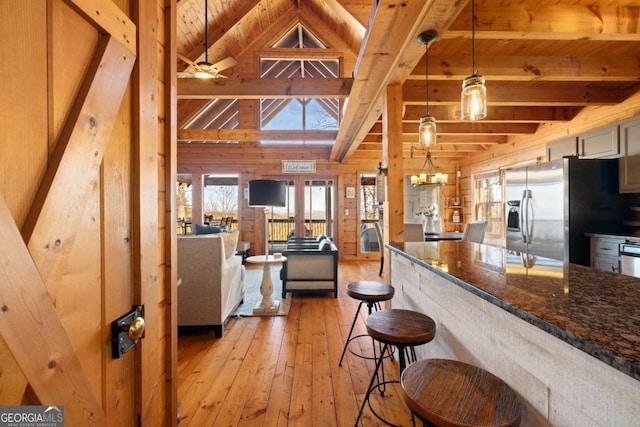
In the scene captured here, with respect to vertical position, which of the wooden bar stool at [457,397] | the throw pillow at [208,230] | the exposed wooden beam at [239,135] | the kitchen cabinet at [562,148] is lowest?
the wooden bar stool at [457,397]

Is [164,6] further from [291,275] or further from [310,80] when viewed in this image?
[291,275]

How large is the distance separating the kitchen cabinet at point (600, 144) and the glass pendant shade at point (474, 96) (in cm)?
280

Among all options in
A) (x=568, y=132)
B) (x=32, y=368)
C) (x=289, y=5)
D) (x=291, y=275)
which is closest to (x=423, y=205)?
(x=568, y=132)

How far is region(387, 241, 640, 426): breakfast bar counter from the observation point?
64cm

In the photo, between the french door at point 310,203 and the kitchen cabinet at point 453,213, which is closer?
the french door at point 310,203

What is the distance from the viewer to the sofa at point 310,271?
159 inches

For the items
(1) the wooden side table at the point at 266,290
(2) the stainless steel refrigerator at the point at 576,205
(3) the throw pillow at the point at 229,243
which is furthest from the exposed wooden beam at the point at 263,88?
(2) the stainless steel refrigerator at the point at 576,205

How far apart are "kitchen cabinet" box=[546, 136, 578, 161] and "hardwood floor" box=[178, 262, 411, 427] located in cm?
372

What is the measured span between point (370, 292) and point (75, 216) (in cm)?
173

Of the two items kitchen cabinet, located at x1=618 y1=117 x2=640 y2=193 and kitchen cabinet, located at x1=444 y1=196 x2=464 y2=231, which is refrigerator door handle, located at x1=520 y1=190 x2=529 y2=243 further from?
kitchen cabinet, located at x1=444 y1=196 x2=464 y2=231

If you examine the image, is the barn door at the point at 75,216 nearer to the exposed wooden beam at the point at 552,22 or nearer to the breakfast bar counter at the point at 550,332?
the breakfast bar counter at the point at 550,332

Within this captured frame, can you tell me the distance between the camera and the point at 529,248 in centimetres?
381

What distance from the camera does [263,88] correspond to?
3326 millimetres

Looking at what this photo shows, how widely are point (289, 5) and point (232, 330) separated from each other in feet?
22.6
